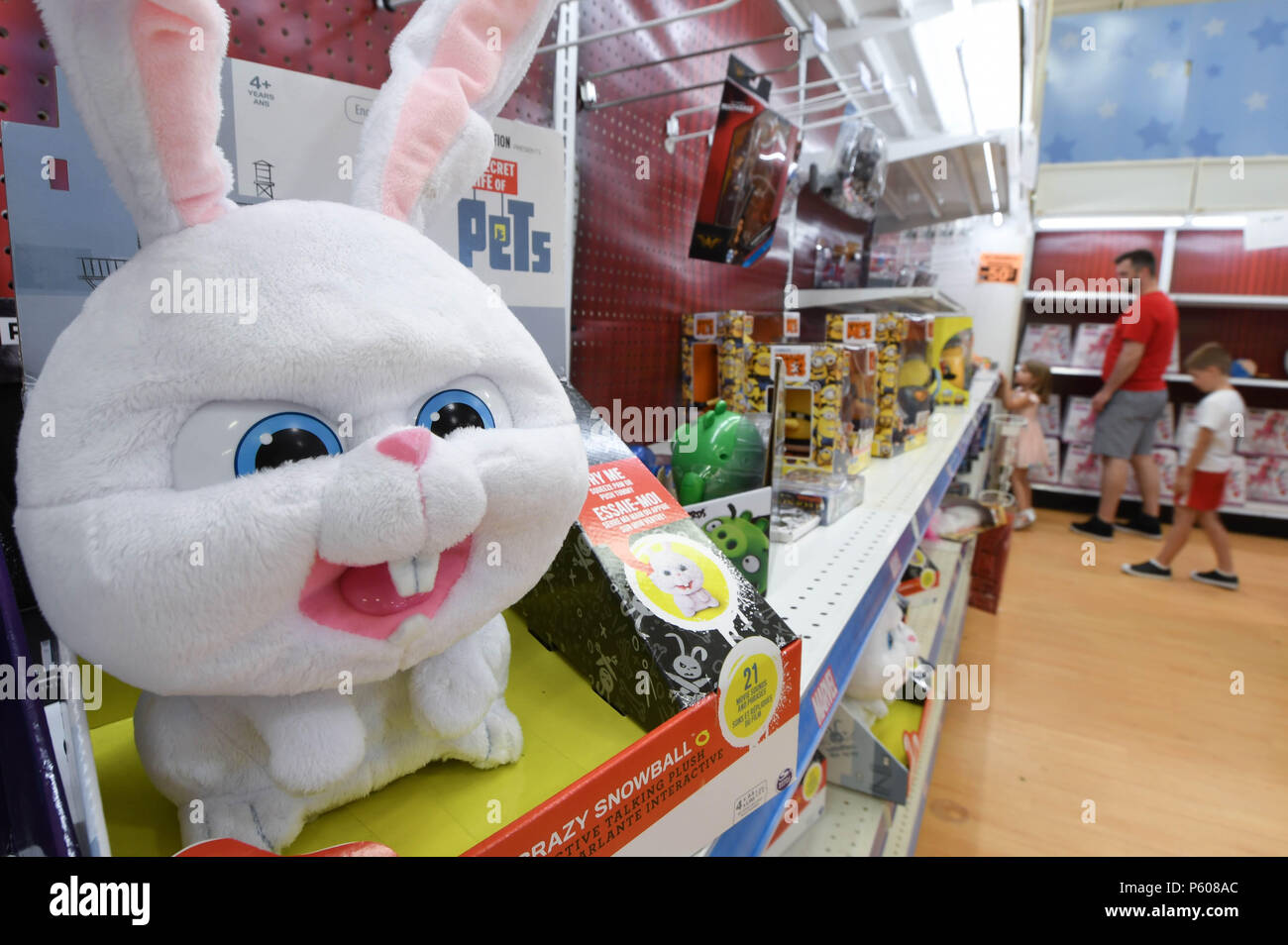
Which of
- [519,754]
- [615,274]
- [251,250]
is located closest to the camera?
[251,250]

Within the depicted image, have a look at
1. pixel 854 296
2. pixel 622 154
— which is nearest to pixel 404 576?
pixel 622 154

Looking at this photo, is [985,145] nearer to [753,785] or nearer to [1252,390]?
[753,785]

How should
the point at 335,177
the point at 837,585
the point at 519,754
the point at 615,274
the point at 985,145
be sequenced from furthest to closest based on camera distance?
the point at 985,145, the point at 615,274, the point at 837,585, the point at 335,177, the point at 519,754

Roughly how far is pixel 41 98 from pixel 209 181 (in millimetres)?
414

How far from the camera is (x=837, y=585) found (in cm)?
115

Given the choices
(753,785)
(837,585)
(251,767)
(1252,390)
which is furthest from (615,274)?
(1252,390)

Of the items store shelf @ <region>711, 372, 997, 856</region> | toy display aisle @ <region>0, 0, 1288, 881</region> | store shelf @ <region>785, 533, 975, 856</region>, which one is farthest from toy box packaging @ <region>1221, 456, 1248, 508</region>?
toy display aisle @ <region>0, 0, 1288, 881</region>

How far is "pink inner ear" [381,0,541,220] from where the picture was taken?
522mm

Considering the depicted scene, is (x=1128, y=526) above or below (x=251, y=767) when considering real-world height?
below

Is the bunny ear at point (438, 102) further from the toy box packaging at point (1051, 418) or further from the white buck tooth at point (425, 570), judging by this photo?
the toy box packaging at point (1051, 418)

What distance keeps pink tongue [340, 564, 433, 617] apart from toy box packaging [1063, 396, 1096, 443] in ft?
21.0

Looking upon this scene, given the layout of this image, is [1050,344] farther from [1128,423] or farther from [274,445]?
[274,445]

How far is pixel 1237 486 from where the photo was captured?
5.37 m

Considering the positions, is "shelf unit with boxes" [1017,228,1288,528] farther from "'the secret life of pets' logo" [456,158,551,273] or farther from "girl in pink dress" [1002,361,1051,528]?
"'the secret life of pets' logo" [456,158,551,273]
